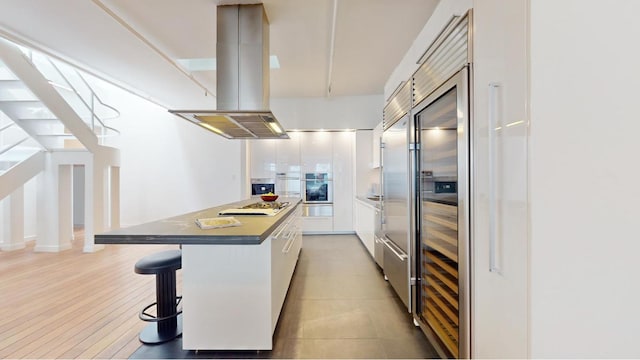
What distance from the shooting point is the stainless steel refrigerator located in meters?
1.56

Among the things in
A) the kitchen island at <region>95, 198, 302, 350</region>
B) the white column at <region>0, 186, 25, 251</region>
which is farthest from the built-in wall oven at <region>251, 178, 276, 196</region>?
the kitchen island at <region>95, 198, 302, 350</region>

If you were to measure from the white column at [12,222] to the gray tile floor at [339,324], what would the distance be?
15.8ft

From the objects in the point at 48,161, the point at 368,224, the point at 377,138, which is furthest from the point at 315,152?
the point at 48,161

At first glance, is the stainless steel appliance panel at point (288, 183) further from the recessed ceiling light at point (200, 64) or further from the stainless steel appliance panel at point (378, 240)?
the stainless steel appliance panel at point (378, 240)

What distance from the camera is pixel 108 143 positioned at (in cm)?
716

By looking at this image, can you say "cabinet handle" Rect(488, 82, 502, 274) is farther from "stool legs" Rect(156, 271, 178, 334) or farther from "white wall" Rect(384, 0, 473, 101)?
"stool legs" Rect(156, 271, 178, 334)

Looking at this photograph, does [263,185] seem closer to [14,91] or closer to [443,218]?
[14,91]

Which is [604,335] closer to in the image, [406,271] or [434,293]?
[434,293]

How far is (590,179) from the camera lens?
957 mm

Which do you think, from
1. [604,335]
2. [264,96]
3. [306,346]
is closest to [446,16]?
[264,96]

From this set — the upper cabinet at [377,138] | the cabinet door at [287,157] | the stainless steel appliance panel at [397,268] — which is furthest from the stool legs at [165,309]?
the cabinet door at [287,157]

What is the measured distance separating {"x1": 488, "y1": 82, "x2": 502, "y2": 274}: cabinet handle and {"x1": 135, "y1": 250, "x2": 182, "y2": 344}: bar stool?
2108 millimetres

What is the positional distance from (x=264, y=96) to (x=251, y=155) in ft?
11.7

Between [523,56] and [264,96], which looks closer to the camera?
[523,56]
